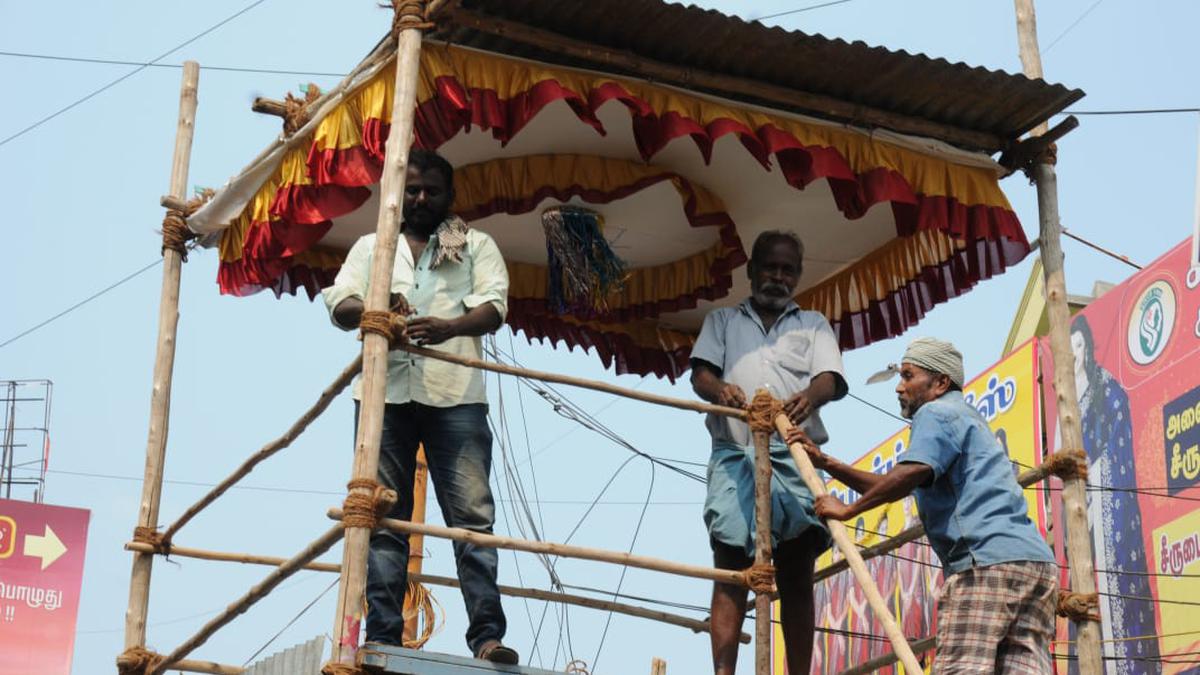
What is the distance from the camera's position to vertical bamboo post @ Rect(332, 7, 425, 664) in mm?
5941


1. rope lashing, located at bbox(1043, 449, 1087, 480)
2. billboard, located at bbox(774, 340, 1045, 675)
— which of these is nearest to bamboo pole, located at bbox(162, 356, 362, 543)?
rope lashing, located at bbox(1043, 449, 1087, 480)

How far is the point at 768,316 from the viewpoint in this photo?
7.54m

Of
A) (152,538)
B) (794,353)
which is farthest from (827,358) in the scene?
(152,538)

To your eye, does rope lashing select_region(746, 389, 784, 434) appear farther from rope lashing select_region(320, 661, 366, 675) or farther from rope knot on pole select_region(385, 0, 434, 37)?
rope knot on pole select_region(385, 0, 434, 37)

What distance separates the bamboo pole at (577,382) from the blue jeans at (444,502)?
1.06 ft

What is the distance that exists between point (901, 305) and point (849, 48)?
6.47 ft

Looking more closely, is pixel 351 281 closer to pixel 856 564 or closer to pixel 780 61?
pixel 780 61

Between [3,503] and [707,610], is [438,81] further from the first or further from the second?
[3,503]

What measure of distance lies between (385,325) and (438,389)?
563 millimetres

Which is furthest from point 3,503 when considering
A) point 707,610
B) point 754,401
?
point 754,401

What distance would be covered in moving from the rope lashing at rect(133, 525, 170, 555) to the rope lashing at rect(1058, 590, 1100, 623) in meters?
4.16

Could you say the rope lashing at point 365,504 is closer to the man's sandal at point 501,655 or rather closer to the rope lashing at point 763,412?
the man's sandal at point 501,655

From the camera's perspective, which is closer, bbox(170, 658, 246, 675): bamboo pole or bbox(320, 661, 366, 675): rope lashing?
bbox(320, 661, 366, 675): rope lashing

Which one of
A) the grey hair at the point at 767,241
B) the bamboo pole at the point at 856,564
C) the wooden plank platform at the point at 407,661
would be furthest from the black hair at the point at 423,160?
the wooden plank platform at the point at 407,661
